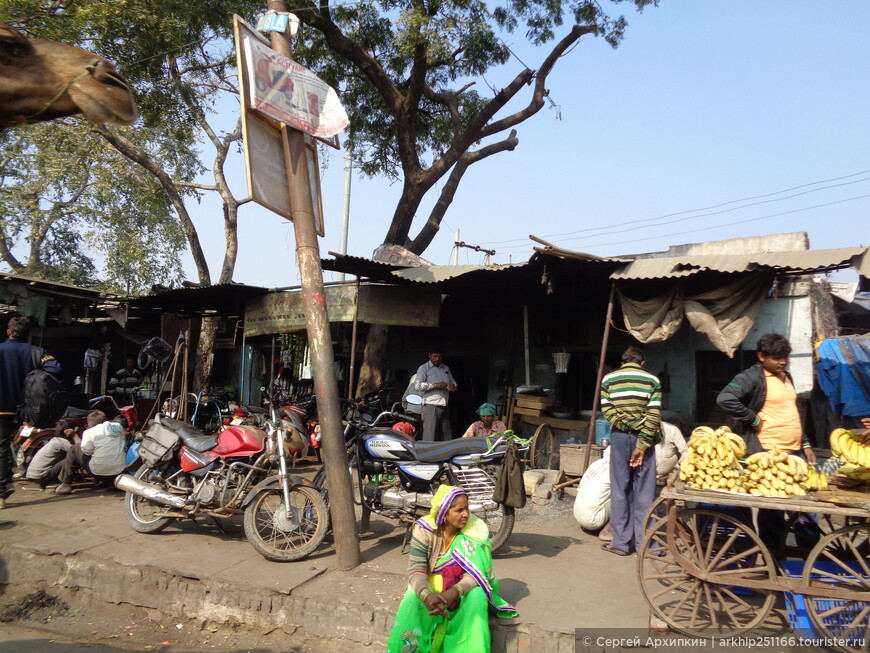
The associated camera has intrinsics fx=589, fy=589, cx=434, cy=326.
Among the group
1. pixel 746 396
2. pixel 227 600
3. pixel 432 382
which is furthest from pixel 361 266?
pixel 746 396

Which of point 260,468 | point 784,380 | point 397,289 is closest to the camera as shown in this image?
point 784,380

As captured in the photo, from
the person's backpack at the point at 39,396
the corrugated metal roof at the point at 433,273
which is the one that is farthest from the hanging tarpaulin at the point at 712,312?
the person's backpack at the point at 39,396

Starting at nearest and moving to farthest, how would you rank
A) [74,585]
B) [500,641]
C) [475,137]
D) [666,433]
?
[500,641] < [74,585] < [666,433] < [475,137]

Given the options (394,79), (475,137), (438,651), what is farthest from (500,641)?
(394,79)

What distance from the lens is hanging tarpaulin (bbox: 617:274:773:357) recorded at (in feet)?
22.4

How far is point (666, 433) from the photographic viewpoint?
587cm

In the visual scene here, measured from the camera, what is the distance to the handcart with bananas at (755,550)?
338 cm

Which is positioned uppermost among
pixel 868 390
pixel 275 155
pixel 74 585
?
pixel 275 155

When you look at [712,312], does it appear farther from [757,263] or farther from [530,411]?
[530,411]

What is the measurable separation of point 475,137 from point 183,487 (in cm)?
845

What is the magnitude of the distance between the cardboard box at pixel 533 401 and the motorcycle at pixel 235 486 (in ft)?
13.5

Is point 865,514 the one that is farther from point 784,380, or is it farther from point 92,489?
point 92,489

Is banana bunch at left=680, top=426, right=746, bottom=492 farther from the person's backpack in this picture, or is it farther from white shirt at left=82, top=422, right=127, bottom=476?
the person's backpack

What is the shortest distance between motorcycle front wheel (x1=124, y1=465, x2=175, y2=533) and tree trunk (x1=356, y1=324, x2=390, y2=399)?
4.58 metres
